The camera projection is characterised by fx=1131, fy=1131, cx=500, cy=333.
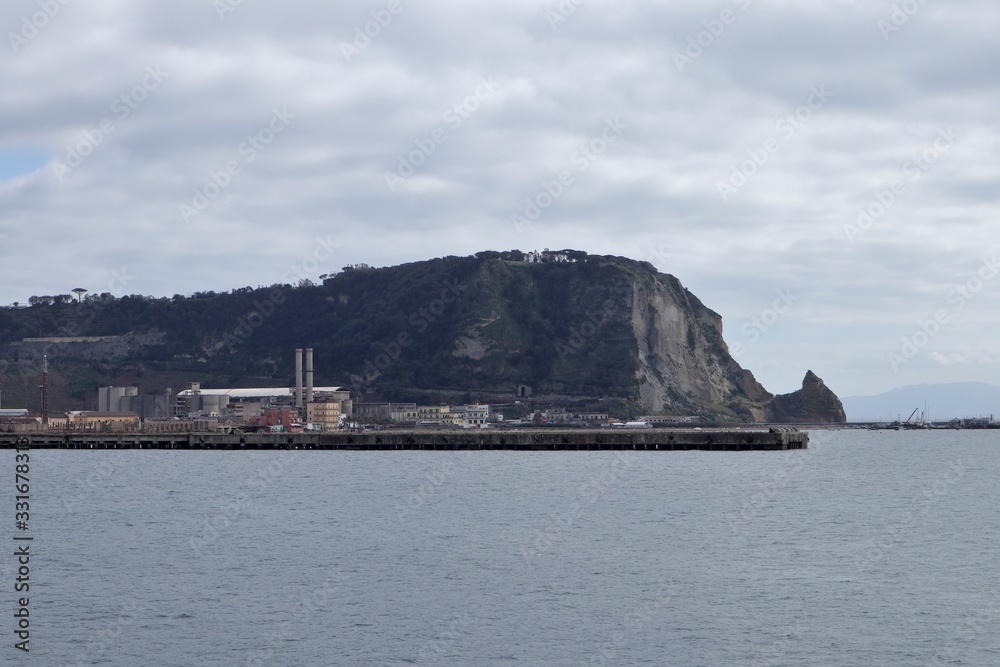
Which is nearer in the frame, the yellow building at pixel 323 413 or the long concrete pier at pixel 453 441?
the long concrete pier at pixel 453 441

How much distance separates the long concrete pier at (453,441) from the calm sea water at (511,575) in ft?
149

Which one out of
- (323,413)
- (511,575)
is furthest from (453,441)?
(511,575)

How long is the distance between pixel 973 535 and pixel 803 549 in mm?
9320

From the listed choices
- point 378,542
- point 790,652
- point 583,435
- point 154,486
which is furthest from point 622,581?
point 583,435

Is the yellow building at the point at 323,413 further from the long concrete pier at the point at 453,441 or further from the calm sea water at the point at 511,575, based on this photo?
the calm sea water at the point at 511,575

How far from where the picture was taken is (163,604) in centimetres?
3083

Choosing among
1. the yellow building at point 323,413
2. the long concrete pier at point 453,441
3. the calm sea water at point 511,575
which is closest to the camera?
the calm sea water at point 511,575

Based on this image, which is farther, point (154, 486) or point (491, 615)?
point (154, 486)

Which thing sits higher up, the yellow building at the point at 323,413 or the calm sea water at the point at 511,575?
the yellow building at the point at 323,413

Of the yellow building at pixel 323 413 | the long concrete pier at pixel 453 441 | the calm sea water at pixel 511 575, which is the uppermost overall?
the yellow building at pixel 323 413

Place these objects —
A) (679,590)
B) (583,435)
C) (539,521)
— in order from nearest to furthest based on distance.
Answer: (679,590)
(539,521)
(583,435)

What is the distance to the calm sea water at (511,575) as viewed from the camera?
26.2m

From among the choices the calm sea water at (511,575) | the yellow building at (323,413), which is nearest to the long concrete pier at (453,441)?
the calm sea water at (511,575)

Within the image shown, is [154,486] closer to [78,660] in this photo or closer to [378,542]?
[378,542]
